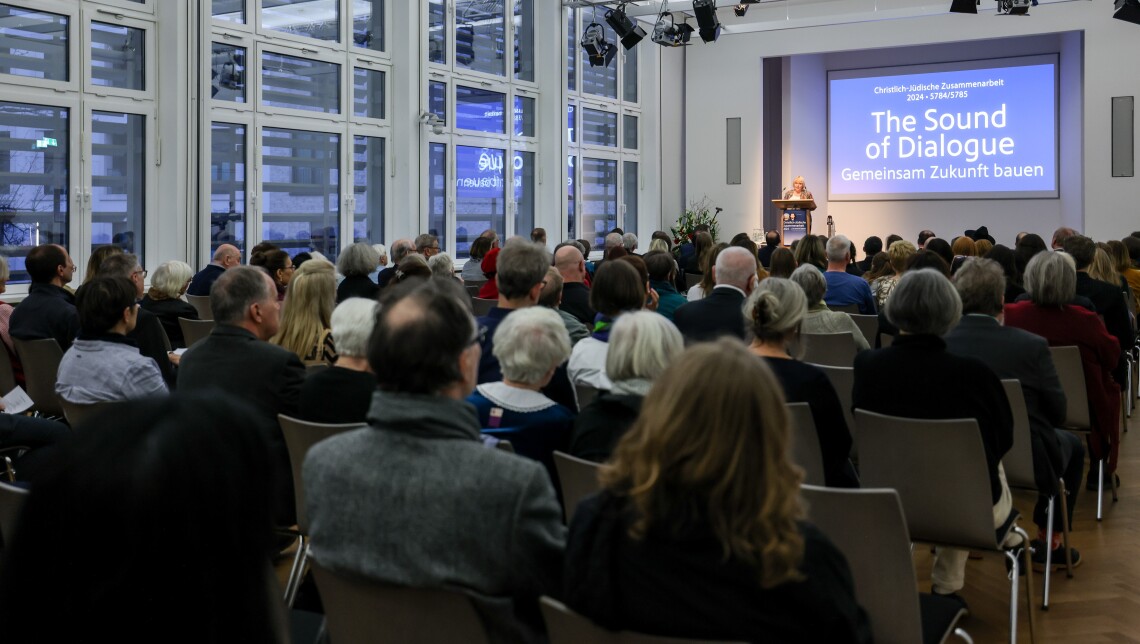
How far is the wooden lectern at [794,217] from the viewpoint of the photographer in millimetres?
17234

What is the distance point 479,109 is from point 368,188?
229 cm

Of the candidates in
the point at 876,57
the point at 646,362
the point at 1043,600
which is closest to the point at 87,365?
the point at 646,362

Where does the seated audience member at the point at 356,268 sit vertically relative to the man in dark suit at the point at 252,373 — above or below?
above

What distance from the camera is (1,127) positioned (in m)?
8.77

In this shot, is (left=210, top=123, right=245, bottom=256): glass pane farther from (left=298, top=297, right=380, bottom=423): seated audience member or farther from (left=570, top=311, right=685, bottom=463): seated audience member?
(left=570, top=311, right=685, bottom=463): seated audience member

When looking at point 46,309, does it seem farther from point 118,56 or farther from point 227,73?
point 227,73

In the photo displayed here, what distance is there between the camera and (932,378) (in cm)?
354

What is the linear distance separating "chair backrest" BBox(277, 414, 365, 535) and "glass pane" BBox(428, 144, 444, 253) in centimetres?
978

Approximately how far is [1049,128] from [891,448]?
14.9 m

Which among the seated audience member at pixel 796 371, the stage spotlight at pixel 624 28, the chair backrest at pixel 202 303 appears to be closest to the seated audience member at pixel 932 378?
the seated audience member at pixel 796 371

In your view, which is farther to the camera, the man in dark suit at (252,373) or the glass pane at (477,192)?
the glass pane at (477,192)

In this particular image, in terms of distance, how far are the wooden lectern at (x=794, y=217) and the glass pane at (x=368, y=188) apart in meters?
7.29

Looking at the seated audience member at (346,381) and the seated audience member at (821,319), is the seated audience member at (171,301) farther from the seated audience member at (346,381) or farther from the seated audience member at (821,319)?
the seated audience member at (821,319)

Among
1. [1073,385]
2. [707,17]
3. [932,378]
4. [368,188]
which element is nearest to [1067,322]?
[1073,385]
